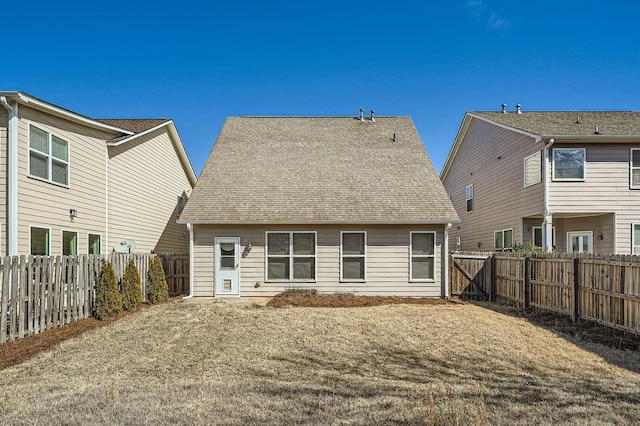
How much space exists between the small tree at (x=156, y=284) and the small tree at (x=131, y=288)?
99 centimetres

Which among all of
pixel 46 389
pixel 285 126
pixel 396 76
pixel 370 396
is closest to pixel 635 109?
pixel 396 76

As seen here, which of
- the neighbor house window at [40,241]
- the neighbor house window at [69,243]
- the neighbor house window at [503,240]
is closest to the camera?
the neighbor house window at [40,241]

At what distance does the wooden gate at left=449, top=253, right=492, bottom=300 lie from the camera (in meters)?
13.3

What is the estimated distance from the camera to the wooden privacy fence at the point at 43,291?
7250mm

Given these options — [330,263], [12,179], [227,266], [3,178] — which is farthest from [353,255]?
[3,178]

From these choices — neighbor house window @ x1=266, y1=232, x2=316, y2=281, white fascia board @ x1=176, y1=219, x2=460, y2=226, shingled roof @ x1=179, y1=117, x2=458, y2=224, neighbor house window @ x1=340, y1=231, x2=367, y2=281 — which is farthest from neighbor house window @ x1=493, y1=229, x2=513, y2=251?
neighbor house window @ x1=266, y1=232, x2=316, y2=281

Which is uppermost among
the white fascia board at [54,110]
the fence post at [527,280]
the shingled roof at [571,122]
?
the shingled roof at [571,122]

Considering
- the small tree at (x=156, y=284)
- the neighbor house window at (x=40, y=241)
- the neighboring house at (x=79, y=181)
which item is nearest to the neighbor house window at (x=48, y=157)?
the neighboring house at (x=79, y=181)

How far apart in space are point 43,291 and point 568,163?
16.1m

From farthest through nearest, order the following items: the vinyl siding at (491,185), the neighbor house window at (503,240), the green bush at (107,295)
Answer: the neighbor house window at (503,240)
the vinyl siding at (491,185)
the green bush at (107,295)

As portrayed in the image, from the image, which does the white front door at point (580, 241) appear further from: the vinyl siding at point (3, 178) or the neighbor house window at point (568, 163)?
the vinyl siding at point (3, 178)

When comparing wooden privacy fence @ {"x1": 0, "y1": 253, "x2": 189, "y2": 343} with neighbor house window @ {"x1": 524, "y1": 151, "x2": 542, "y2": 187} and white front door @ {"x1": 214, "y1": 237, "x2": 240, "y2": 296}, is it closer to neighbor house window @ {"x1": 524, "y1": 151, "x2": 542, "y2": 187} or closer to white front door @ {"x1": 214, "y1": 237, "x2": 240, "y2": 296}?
white front door @ {"x1": 214, "y1": 237, "x2": 240, "y2": 296}

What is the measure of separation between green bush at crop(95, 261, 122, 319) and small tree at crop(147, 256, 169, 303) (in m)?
2.04

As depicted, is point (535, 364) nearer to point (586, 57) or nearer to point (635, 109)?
point (586, 57)
